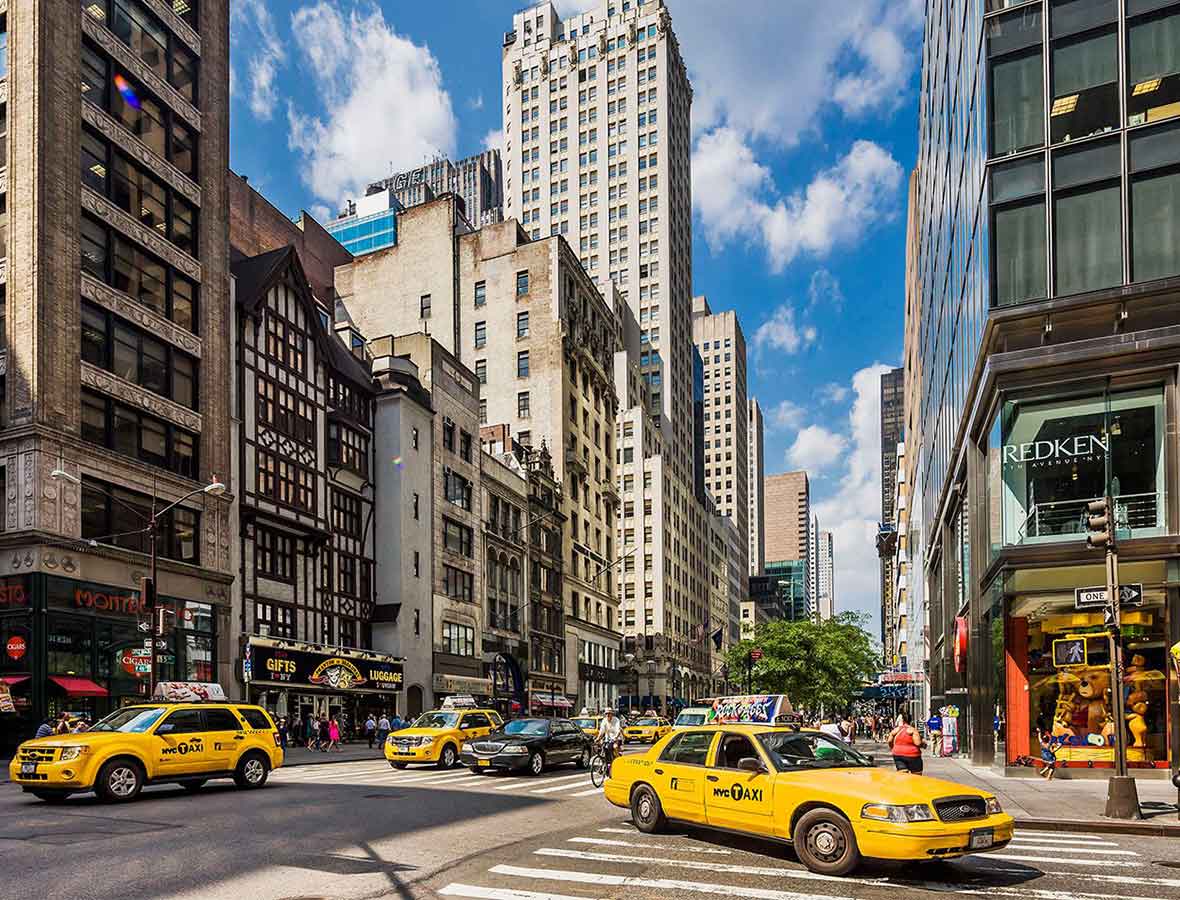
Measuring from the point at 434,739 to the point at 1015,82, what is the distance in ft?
78.1

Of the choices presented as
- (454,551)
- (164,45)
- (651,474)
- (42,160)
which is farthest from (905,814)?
(651,474)

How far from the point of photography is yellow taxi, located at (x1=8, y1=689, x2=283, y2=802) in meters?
17.1

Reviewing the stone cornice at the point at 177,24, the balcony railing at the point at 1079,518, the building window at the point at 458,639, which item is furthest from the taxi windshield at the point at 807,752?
the building window at the point at 458,639

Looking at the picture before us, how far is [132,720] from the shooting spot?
18781 mm

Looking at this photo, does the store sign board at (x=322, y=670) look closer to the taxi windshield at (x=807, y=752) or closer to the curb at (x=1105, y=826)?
the curb at (x=1105, y=826)

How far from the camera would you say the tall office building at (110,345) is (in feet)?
112

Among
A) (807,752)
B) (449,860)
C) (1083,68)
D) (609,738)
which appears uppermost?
(1083,68)

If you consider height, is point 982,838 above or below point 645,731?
above

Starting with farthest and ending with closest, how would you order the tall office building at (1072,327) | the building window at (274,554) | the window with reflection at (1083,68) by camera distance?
the building window at (274,554), the window with reflection at (1083,68), the tall office building at (1072,327)

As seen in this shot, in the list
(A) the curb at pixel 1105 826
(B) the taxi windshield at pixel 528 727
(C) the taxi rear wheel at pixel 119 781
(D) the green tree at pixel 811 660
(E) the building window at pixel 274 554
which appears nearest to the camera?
(A) the curb at pixel 1105 826

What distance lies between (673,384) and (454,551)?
7058cm

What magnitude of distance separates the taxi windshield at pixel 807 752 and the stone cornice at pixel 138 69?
124 feet

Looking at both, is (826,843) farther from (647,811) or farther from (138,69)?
(138,69)

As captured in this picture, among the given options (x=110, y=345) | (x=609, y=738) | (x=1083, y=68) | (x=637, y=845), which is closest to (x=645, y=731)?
(x=609, y=738)
